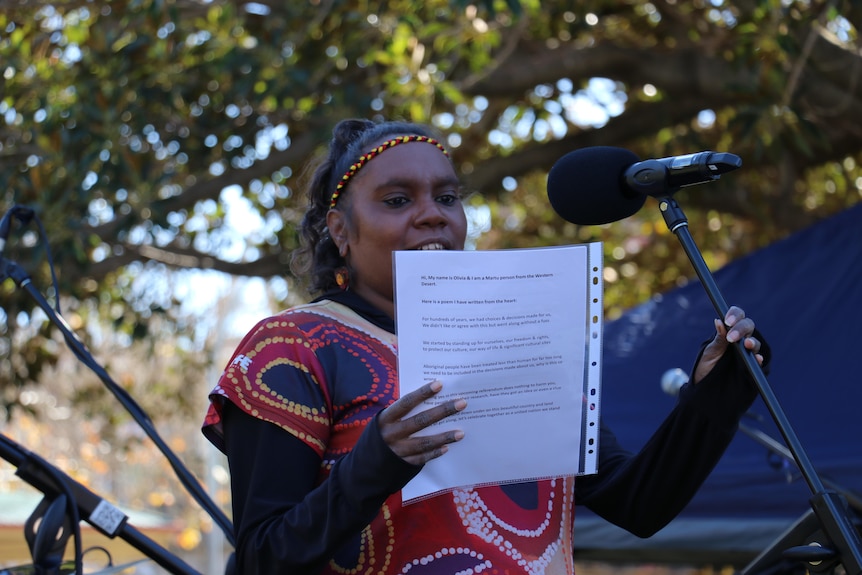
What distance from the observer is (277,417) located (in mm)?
1883

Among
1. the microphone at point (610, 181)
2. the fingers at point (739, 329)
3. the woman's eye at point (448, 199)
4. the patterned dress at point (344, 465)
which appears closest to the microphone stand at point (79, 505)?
the patterned dress at point (344, 465)

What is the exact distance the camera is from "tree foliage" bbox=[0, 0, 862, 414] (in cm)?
500

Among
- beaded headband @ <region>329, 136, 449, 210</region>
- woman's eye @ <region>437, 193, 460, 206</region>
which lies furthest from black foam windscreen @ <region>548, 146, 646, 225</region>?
beaded headband @ <region>329, 136, 449, 210</region>

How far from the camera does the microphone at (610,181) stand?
5.81 feet

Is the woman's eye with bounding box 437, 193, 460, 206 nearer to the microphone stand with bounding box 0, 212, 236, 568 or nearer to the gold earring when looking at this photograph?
the gold earring

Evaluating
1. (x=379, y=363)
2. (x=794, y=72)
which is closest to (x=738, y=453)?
(x=794, y=72)

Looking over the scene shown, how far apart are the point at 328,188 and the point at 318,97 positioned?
10.1 ft

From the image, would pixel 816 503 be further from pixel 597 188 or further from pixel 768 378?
pixel 768 378

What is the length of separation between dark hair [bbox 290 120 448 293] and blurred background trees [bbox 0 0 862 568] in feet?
6.68

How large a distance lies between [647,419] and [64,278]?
10.0 ft

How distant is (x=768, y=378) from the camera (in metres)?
3.91

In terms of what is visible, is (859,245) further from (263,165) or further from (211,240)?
(211,240)

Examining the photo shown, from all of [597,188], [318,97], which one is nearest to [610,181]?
[597,188]

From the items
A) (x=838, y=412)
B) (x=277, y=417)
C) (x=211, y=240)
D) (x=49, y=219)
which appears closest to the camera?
(x=277, y=417)
